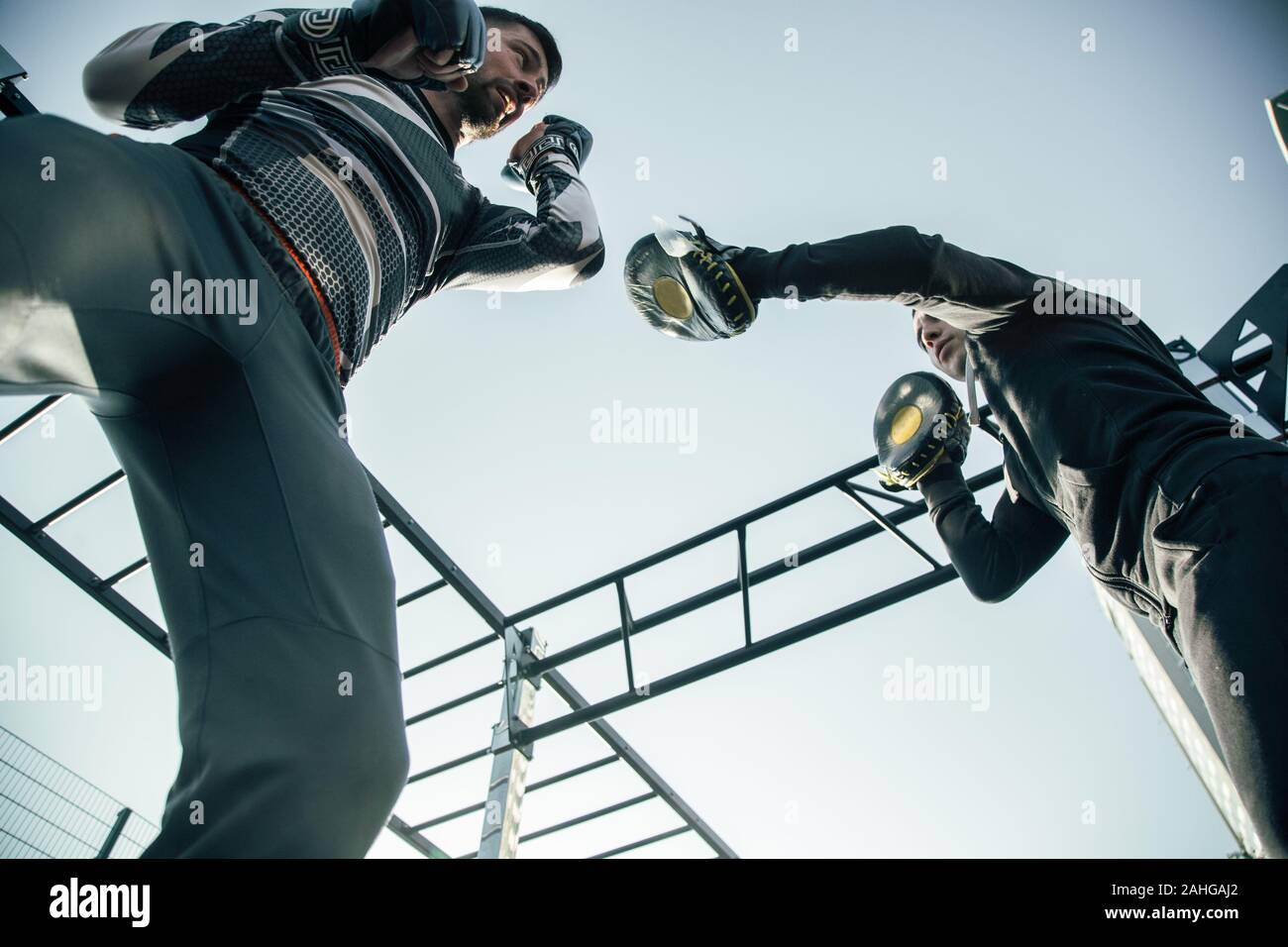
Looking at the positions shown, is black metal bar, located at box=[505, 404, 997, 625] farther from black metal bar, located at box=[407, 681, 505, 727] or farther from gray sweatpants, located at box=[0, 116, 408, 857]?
gray sweatpants, located at box=[0, 116, 408, 857]

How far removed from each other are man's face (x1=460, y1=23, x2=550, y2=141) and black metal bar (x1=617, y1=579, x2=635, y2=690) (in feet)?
13.6

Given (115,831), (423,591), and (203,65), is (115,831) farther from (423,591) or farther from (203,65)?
(203,65)

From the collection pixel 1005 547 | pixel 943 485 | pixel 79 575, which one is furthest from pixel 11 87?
pixel 1005 547

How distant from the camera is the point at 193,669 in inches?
29.4

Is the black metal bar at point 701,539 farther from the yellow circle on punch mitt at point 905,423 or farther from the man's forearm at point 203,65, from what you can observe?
the man's forearm at point 203,65

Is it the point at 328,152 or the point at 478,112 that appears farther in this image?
the point at 478,112

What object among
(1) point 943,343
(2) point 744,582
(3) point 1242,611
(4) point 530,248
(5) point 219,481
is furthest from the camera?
(2) point 744,582

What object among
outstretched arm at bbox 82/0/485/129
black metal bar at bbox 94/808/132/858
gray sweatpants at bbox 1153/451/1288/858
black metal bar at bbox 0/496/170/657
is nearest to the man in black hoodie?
gray sweatpants at bbox 1153/451/1288/858

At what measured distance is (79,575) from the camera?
5.05 m

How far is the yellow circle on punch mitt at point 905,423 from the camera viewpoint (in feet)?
8.45

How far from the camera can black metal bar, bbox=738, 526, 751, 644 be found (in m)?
5.07

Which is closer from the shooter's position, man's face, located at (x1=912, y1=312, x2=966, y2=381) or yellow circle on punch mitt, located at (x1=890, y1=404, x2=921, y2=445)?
man's face, located at (x1=912, y1=312, x2=966, y2=381)

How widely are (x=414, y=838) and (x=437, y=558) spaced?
2.61 m
